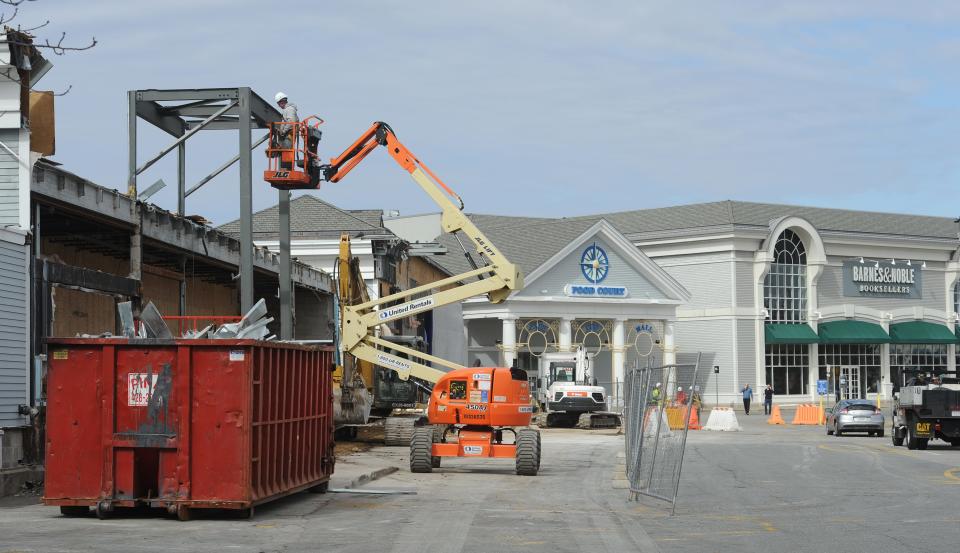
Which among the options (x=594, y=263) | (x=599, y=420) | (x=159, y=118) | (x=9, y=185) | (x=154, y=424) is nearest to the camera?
(x=154, y=424)

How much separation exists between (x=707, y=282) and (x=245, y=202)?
1998 inches

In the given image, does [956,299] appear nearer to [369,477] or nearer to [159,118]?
[159,118]

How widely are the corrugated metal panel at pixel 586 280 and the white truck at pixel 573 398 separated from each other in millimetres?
16777

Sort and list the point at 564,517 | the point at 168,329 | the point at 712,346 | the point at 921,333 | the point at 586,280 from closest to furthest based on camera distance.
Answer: the point at 564,517
the point at 168,329
the point at 586,280
the point at 712,346
the point at 921,333

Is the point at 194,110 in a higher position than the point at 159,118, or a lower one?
higher

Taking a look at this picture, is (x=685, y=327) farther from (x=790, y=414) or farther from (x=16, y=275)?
(x=16, y=275)

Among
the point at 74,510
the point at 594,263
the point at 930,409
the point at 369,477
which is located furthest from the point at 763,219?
the point at 74,510

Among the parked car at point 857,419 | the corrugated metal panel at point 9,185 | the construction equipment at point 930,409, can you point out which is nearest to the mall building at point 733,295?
the parked car at point 857,419

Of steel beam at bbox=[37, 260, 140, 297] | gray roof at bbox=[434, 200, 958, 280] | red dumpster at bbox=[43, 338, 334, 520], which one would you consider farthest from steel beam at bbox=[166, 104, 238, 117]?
gray roof at bbox=[434, 200, 958, 280]

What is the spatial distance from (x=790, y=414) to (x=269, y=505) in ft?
179

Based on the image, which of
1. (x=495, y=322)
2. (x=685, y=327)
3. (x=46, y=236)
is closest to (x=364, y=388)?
(x=46, y=236)

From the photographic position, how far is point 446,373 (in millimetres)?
26297

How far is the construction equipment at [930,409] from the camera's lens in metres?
31.2

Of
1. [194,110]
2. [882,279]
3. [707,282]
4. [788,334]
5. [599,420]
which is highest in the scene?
[194,110]
